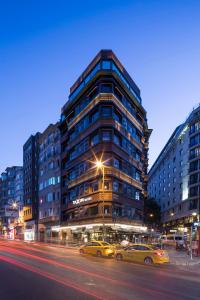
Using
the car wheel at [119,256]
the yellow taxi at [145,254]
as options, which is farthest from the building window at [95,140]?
the yellow taxi at [145,254]

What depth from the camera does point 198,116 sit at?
4213 inches

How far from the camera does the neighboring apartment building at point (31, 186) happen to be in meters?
110

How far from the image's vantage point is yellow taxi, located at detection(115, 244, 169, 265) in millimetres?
34125

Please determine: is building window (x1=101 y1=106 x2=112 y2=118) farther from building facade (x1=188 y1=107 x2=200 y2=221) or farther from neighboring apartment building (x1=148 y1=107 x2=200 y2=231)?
building facade (x1=188 y1=107 x2=200 y2=221)

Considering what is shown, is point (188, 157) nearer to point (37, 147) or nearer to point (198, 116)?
point (198, 116)

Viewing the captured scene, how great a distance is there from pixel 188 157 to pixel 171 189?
22655mm

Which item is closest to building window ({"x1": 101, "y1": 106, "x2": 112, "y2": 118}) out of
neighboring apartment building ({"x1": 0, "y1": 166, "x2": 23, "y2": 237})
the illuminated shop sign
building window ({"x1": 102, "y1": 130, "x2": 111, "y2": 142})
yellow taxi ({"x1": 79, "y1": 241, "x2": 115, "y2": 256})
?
building window ({"x1": 102, "y1": 130, "x2": 111, "y2": 142})

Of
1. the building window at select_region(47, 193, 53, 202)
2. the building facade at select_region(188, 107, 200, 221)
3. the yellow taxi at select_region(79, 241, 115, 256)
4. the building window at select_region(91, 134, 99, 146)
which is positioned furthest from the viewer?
the building facade at select_region(188, 107, 200, 221)

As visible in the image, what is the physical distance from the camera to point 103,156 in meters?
69.1

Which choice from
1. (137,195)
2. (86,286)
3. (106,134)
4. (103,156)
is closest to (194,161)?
(137,195)

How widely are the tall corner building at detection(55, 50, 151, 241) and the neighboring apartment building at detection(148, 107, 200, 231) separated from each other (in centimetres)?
2664

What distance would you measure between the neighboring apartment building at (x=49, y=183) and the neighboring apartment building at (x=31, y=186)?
20.3 ft

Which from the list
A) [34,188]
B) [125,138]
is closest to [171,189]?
[34,188]

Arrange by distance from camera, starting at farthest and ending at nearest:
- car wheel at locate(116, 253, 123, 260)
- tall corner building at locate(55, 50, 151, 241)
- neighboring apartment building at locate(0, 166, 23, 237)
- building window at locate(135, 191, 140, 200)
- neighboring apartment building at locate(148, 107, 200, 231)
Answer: neighboring apartment building at locate(0, 166, 23, 237) → neighboring apartment building at locate(148, 107, 200, 231) → building window at locate(135, 191, 140, 200) → tall corner building at locate(55, 50, 151, 241) → car wheel at locate(116, 253, 123, 260)
